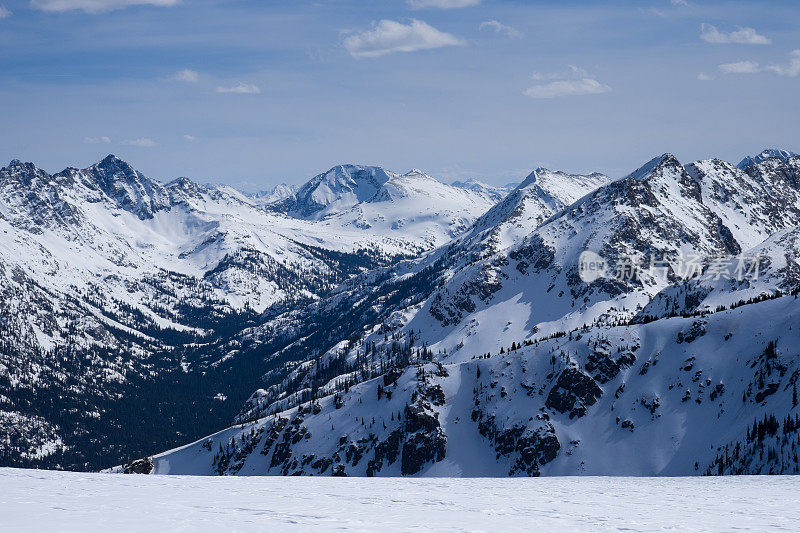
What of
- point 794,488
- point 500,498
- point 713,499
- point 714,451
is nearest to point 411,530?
point 500,498

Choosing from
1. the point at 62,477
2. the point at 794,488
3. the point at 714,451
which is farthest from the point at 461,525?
the point at 714,451

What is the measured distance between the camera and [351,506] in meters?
59.2

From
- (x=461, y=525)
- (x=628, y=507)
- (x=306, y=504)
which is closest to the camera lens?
(x=461, y=525)

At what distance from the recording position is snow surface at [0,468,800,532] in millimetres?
47875

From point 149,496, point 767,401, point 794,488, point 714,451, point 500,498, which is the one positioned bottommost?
point 714,451

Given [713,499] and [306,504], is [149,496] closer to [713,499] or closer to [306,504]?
[306,504]

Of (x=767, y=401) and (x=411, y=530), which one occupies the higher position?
(x=411, y=530)

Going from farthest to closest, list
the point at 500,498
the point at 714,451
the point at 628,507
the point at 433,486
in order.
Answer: the point at 714,451 → the point at 433,486 → the point at 500,498 → the point at 628,507

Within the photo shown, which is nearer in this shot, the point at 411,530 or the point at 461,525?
the point at 411,530

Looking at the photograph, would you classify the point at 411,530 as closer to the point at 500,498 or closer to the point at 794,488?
the point at 500,498

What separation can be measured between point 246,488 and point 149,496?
48.2ft

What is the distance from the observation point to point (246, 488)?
73.1 metres

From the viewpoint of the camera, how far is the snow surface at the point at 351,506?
4788 cm

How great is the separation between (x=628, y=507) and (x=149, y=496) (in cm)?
4803
